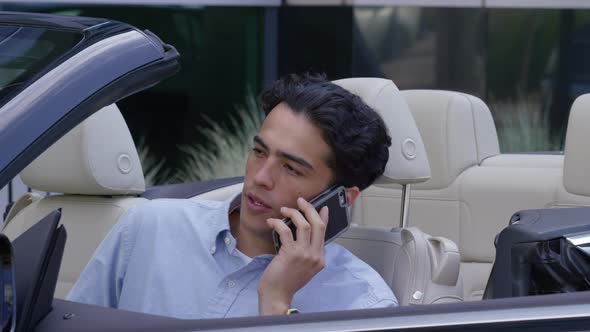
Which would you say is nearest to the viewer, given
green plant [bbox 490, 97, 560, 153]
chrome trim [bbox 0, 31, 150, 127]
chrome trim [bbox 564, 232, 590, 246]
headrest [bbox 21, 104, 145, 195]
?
chrome trim [bbox 0, 31, 150, 127]

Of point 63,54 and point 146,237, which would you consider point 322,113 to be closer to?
point 146,237

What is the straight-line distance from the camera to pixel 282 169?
2541 millimetres

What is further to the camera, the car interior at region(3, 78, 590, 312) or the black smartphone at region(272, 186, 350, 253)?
the car interior at region(3, 78, 590, 312)

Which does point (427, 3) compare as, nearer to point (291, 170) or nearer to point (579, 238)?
point (291, 170)

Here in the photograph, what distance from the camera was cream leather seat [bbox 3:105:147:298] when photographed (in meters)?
3.68

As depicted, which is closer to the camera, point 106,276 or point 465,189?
point 106,276

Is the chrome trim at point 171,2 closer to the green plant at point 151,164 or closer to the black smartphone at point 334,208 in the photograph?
the green plant at point 151,164

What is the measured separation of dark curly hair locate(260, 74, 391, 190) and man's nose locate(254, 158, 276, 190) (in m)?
0.17

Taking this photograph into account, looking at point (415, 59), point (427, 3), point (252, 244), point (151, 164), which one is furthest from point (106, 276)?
point (427, 3)

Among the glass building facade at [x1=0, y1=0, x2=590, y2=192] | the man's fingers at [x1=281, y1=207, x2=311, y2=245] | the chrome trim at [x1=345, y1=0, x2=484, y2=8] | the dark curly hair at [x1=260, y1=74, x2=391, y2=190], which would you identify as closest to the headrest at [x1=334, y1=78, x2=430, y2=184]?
the dark curly hair at [x1=260, y1=74, x2=391, y2=190]

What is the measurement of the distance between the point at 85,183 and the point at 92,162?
10 cm

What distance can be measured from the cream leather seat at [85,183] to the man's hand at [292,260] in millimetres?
1309

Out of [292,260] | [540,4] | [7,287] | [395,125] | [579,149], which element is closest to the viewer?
[7,287]

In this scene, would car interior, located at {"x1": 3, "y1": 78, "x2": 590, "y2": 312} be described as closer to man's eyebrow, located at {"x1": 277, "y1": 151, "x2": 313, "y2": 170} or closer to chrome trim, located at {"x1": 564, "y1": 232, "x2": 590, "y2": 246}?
man's eyebrow, located at {"x1": 277, "y1": 151, "x2": 313, "y2": 170}
